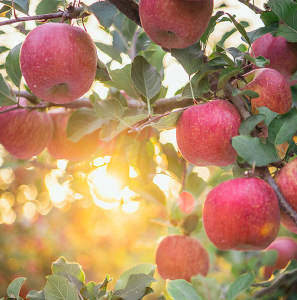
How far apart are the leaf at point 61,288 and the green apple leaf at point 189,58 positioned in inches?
18.3

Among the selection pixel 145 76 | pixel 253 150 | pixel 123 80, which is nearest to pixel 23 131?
pixel 123 80

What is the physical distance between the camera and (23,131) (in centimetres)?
86

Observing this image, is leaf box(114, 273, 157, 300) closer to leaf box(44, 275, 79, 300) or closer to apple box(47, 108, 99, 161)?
leaf box(44, 275, 79, 300)

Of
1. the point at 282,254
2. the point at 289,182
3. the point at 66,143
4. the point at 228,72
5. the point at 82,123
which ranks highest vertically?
the point at 228,72

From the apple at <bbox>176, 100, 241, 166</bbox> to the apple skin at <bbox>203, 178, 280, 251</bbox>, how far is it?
0.08m

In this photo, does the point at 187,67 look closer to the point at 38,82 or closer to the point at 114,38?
the point at 38,82

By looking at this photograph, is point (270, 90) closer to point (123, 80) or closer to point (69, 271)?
point (123, 80)

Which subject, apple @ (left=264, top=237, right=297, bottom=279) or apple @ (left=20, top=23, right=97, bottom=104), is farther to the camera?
apple @ (left=264, top=237, right=297, bottom=279)

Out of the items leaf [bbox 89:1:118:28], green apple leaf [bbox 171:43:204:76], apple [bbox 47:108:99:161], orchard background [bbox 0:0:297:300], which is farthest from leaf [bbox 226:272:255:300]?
apple [bbox 47:108:99:161]

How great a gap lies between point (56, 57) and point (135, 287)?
18.1 inches

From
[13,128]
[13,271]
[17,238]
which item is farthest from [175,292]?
[17,238]

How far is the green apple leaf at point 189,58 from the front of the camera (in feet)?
1.94

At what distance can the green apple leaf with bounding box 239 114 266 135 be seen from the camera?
1.45 feet

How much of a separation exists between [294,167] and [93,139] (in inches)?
26.3
